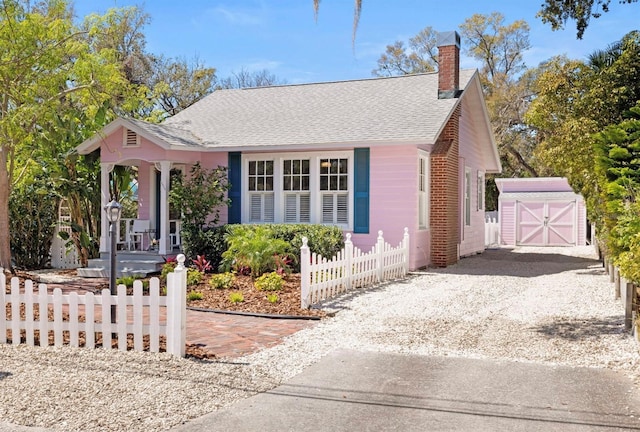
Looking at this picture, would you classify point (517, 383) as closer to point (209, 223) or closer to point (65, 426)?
point (65, 426)

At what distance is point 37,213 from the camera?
16922mm

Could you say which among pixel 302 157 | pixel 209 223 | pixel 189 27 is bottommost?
pixel 209 223

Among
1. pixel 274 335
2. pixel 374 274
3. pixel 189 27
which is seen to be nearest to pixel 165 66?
pixel 189 27

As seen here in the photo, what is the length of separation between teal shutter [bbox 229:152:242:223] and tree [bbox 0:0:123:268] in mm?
3624

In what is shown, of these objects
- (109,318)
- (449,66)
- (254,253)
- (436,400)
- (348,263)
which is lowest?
(436,400)

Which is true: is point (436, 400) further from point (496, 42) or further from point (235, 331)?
point (496, 42)

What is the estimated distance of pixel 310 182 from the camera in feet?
51.9

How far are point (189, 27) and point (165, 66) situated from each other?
11.0 metres

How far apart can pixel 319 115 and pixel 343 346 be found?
35.9 ft

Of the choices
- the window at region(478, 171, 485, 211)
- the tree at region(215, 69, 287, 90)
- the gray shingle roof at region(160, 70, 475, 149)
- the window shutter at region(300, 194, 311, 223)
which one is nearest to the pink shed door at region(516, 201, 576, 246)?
the window at region(478, 171, 485, 211)

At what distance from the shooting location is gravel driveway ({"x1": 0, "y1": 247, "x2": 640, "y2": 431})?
197 inches

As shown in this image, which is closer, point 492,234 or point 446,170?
point 446,170

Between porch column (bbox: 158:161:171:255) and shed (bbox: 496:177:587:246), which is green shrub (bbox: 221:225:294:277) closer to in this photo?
porch column (bbox: 158:161:171:255)

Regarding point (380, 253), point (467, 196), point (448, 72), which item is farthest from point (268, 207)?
point (467, 196)
